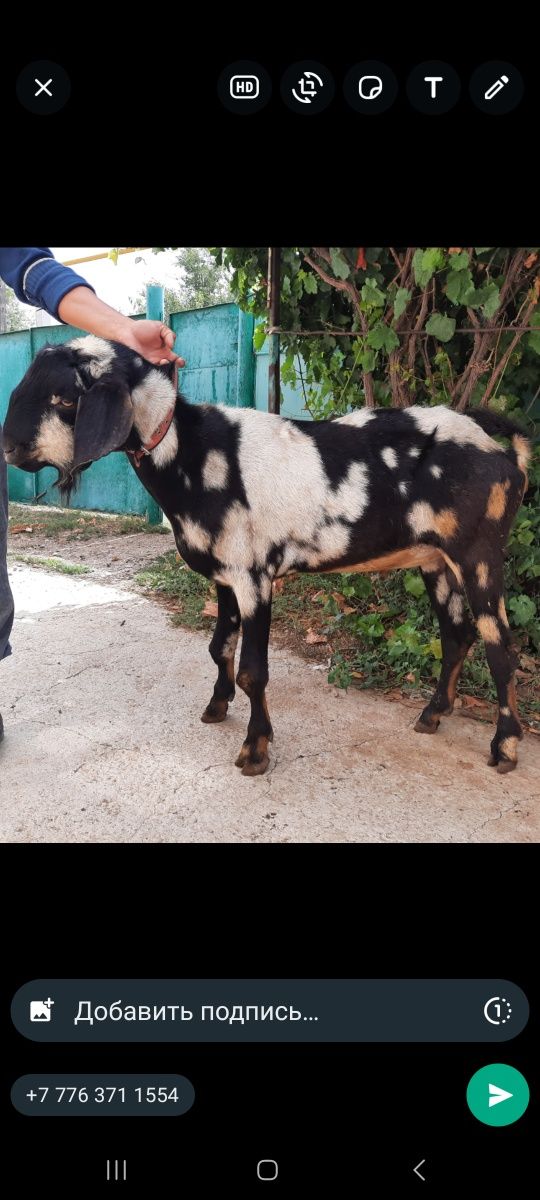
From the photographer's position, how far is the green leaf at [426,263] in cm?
303

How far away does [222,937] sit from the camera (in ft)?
2.90

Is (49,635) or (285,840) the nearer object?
(285,840)

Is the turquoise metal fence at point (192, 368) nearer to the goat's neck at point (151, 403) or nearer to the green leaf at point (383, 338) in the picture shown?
the green leaf at point (383, 338)
